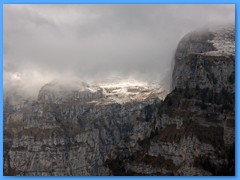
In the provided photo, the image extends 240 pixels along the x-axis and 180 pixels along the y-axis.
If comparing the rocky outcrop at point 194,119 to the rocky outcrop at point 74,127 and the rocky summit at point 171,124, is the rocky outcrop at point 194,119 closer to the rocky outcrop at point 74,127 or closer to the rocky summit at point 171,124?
the rocky summit at point 171,124

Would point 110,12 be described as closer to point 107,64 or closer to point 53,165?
point 107,64

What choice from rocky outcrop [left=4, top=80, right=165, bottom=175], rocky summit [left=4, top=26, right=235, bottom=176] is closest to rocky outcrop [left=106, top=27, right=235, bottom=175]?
rocky summit [left=4, top=26, right=235, bottom=176]

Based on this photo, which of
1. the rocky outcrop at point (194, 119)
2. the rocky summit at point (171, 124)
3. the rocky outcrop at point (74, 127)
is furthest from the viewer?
the rocky outcrop at point (74, 127)

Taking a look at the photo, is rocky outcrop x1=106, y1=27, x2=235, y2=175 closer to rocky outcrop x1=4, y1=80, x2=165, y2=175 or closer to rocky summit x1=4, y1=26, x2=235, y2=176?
rocky summit x1=4, y1=26, x2=235, y2=176

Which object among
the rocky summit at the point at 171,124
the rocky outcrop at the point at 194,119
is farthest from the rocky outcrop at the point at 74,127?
the rocky outcrop at the point at 194,119

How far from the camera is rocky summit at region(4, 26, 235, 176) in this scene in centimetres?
2284

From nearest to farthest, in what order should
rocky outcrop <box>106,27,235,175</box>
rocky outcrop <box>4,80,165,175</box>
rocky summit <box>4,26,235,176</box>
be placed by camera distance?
rocky outcrop <box>106,27,235,175</box> < rocky summit <box>4,26,235,176</box> < rocky outcrop <box>4,80,165,175</box>

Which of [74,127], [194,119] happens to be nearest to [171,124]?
[194,119]

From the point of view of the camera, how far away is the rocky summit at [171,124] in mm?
22844

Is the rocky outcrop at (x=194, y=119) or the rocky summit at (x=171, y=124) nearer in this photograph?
the rocky outcrop at (x=194, y=119)

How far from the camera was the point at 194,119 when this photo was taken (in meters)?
25.5

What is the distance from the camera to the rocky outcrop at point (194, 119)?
22.6m

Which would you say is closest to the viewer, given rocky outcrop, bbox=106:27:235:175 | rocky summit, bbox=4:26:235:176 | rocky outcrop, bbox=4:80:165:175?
rocky outcrop, bbox=106:27:235:175

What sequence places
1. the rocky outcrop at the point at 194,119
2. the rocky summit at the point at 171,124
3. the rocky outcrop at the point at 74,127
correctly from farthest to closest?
the rocky outcrop at the point at 74,127
the rocky summit at the point at 171,124
the rocky outcrop at the point at 194,119
